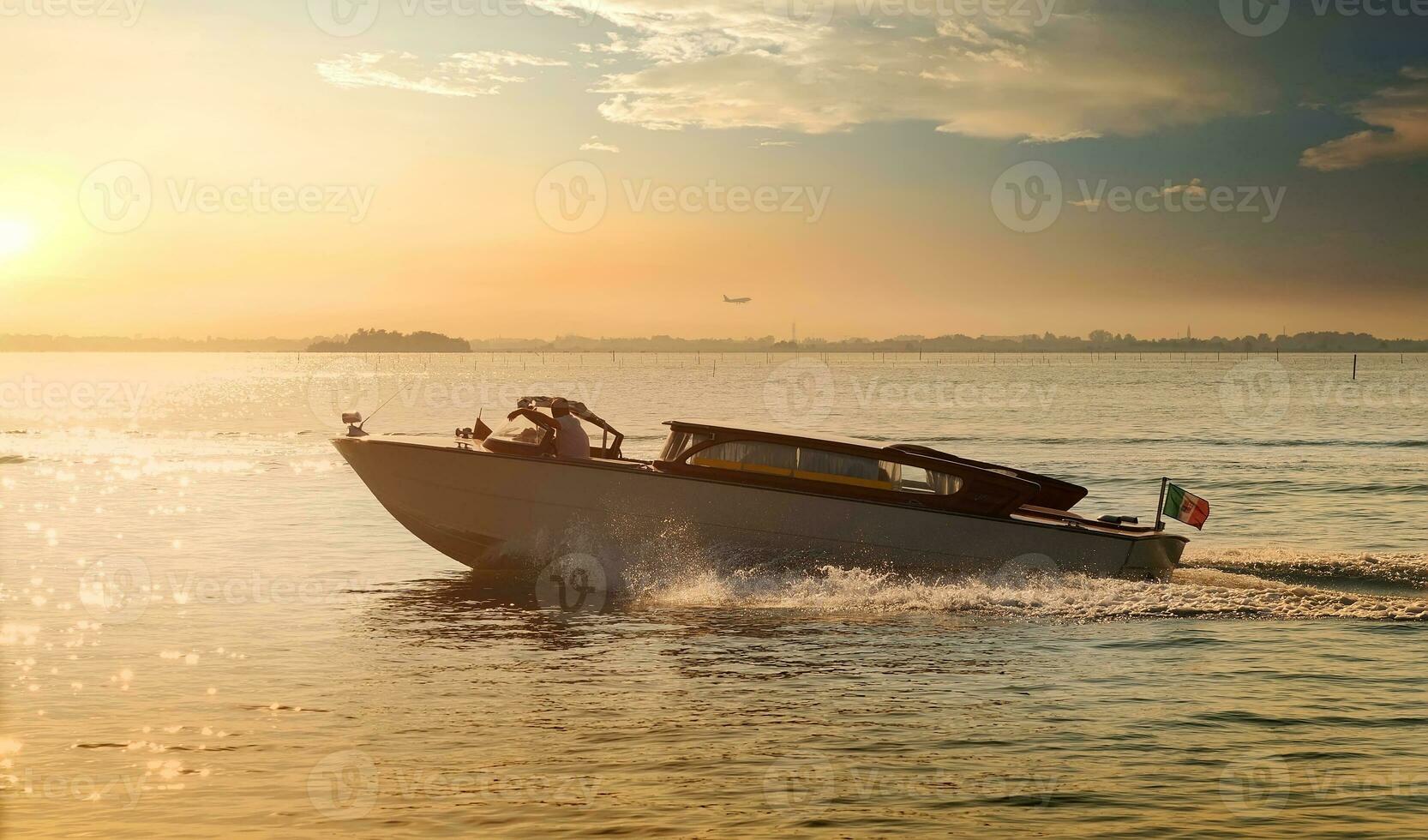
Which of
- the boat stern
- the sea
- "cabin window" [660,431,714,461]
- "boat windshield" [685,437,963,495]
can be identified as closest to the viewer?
the sea

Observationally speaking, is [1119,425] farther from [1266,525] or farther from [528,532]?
[528,532]

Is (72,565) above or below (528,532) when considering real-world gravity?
below

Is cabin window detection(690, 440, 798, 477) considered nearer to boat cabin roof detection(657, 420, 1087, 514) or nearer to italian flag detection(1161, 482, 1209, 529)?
boat cabin roof detection(657, 420, 1087, 514)

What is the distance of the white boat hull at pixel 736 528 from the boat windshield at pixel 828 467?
0.93ft

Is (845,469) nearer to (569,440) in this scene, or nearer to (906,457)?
(906,457)

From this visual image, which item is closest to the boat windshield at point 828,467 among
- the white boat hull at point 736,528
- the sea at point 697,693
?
the white boat hull at point 736,528

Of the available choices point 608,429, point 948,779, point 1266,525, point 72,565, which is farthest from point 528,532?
point 1266,525

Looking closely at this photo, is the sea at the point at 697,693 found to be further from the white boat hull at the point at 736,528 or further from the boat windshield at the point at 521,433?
the boat windshield at the point at 521,433

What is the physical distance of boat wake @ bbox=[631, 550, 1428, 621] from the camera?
575 inches

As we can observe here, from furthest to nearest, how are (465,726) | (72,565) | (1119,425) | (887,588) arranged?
(1119,425), (72,565), (887,588), (465,726)

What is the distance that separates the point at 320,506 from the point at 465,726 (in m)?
18.3

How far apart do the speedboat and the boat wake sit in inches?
7.2

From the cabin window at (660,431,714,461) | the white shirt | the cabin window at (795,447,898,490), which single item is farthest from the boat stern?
the white shirt

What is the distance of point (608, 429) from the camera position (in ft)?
54.7
